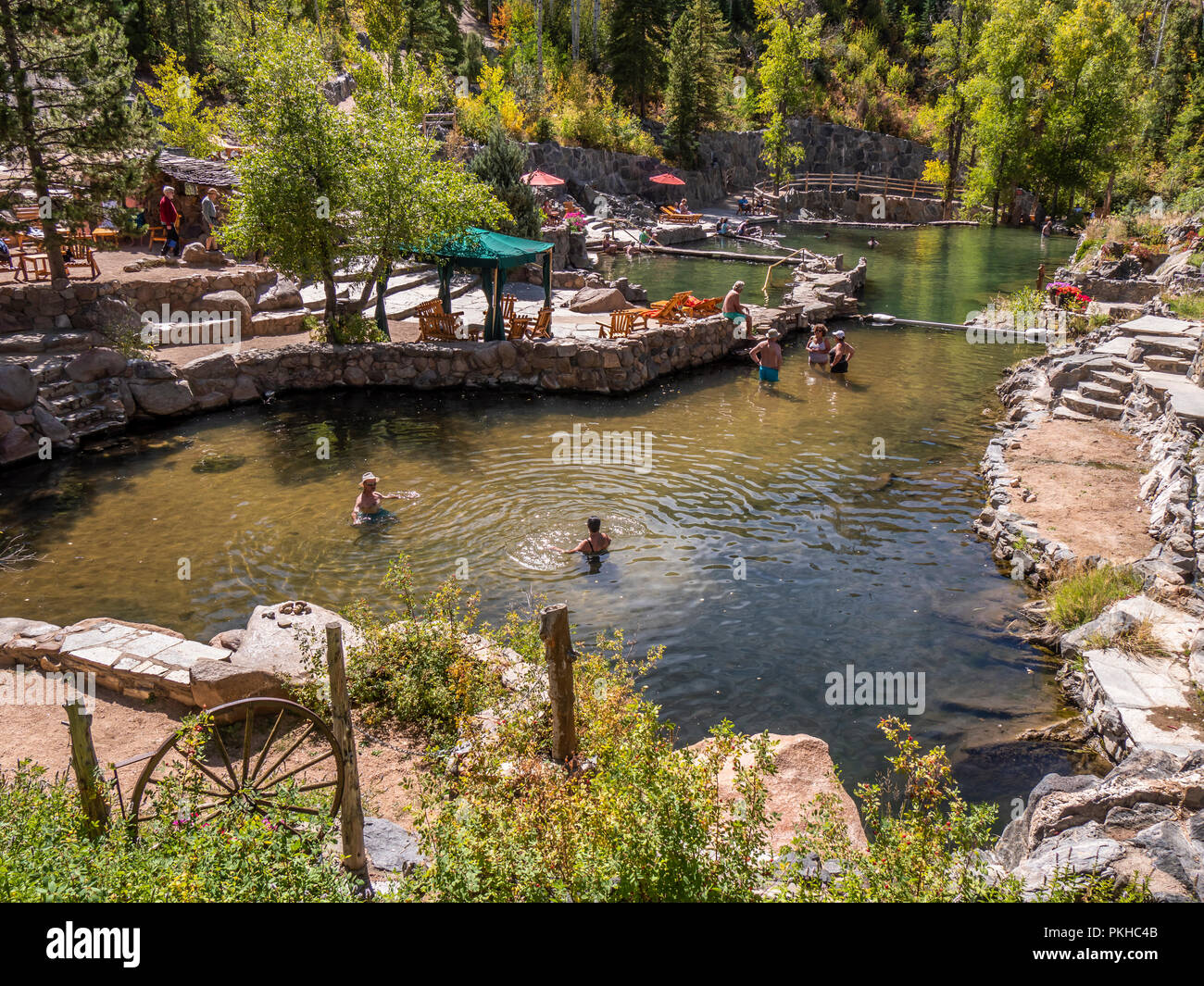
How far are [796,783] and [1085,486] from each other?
8252mm

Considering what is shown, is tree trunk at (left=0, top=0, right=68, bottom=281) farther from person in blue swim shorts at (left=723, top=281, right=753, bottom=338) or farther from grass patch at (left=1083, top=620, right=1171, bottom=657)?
grass patch at (left=1083, top=620, right=1171, bottom=657)

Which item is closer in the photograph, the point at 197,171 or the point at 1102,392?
the point at 1102,392

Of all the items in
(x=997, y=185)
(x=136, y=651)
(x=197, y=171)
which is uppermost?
(x=997, y=185)

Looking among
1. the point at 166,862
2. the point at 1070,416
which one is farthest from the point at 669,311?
the point at 166,862

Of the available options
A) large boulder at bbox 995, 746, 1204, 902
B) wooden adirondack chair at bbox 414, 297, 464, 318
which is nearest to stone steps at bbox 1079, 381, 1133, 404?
large boulder at bbox 995, 746, 1204, 902

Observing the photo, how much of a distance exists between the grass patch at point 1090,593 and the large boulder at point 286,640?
7.49 m

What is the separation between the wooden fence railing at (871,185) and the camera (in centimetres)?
5031

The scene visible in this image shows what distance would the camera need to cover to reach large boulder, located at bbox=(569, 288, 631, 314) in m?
21.9

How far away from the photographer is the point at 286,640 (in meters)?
7.94

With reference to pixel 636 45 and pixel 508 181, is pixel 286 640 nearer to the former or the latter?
pixel 508 181

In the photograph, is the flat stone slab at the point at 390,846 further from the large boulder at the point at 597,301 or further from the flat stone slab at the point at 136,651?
the large boulder at the point at 597,301

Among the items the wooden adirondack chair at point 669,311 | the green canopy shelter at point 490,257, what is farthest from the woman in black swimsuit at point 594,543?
the wooden adirondack chair at point 669,311

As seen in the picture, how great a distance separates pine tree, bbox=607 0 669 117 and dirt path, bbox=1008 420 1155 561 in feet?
130
